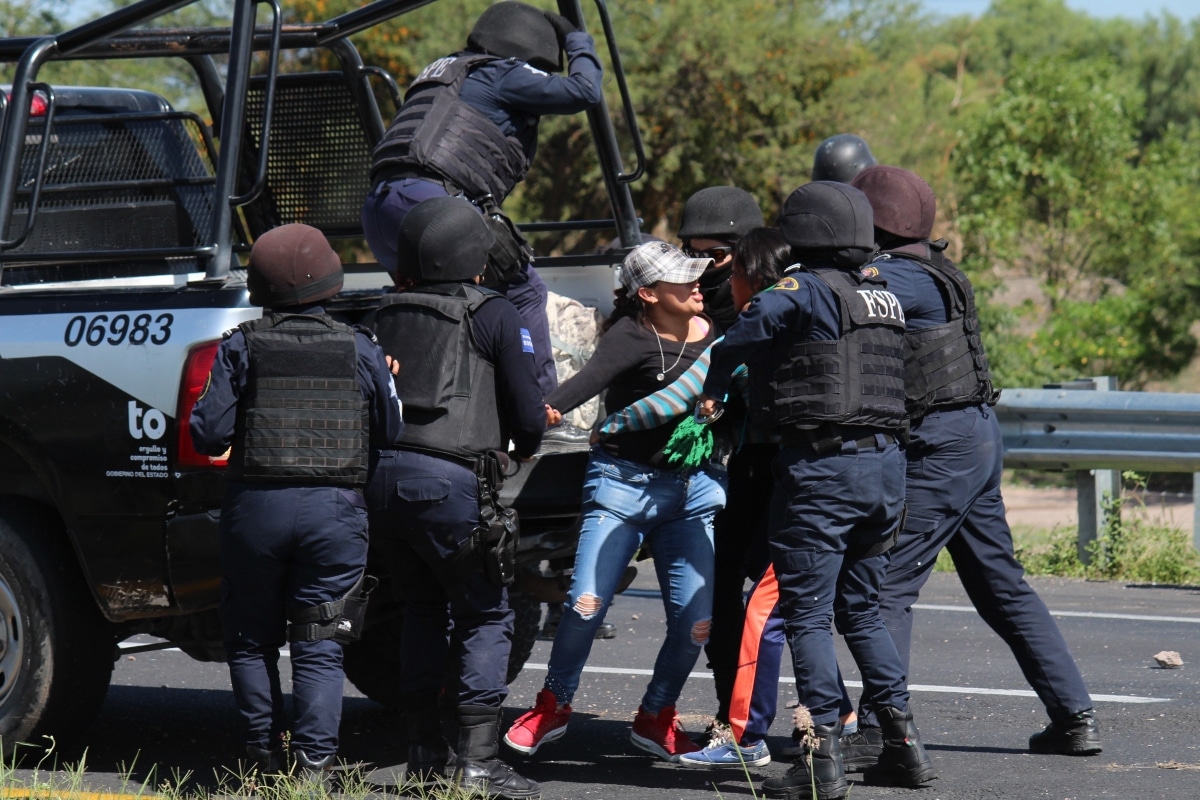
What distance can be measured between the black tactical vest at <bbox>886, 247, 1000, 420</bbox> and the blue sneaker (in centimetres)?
114

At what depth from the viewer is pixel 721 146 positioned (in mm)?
21328

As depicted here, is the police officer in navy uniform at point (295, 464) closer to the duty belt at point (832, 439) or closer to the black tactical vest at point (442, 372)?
the black tactical vest at point (442, 372)

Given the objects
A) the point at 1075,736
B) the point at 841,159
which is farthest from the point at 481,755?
the point at 841,159

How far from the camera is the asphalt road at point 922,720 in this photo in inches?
184

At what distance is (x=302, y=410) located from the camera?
166 inches

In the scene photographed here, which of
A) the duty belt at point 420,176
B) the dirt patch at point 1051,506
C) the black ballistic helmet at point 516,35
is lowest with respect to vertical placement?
the dirt patch at point 1051,506

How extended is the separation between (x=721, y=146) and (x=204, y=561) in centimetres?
1751

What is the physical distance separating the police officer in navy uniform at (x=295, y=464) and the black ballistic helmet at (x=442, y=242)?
220mm

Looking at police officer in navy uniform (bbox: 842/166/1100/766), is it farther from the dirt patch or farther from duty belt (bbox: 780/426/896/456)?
the dirt patch

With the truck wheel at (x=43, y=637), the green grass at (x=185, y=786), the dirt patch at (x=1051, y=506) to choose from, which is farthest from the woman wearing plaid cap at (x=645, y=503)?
the dirt patch at (x=1051, y=506)

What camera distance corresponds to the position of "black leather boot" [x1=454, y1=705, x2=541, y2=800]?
14.2ft

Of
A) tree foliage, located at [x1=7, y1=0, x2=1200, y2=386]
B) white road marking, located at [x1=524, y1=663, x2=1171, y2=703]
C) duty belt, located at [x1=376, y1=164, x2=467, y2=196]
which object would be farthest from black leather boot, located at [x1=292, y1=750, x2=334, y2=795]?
tree foliage, located at [x1=7, y1=0, x2=1200, y2=386]

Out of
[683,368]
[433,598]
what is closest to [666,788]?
[433,598]

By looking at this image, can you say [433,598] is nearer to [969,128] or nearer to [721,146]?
[721,146]
